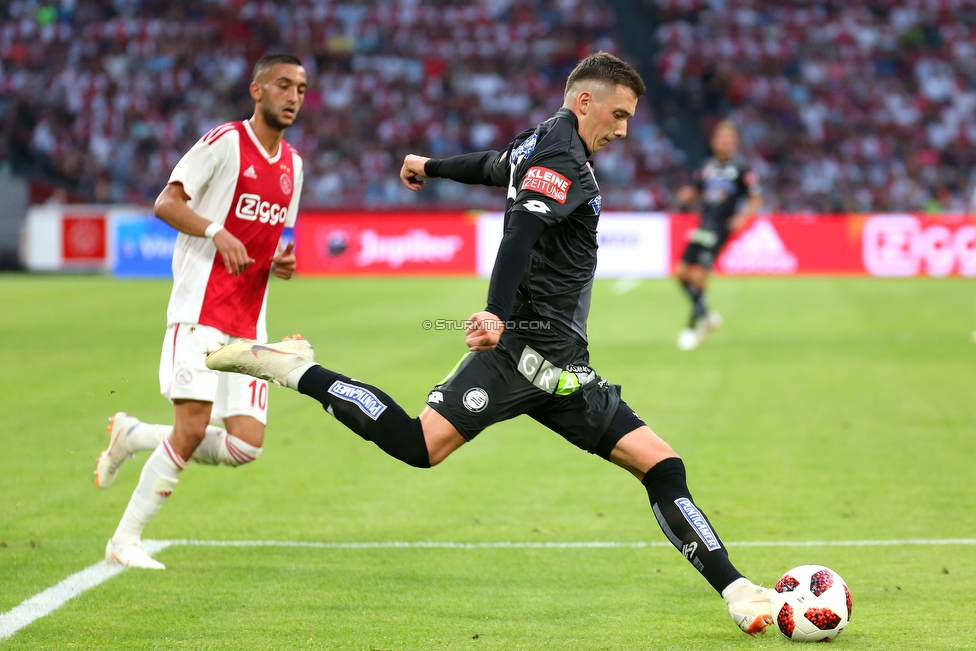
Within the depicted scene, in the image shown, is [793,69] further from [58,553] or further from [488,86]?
[58,553]

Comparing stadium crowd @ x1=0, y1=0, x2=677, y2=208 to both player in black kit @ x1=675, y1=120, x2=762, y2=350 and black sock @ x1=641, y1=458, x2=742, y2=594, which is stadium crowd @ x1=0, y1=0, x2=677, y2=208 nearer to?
player in black kit @ x1=675, y1=120, x2=762, y2=350

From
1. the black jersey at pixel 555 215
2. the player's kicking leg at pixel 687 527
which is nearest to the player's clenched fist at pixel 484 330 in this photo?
the black jersey at pixel 555 215

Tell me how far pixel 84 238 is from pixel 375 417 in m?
26.1

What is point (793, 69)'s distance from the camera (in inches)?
1363

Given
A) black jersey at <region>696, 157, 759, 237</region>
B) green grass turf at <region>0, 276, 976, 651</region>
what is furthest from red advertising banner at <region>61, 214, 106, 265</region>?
black jersey at <region>696, 157, 759, 237</region>

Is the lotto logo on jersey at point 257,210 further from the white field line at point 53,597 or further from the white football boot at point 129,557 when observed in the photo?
the white field line at point 53,597

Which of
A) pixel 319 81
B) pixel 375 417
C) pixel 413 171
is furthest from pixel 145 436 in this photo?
pixel 319 81

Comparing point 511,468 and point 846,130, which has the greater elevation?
point 846,130

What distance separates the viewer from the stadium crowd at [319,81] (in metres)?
31.6

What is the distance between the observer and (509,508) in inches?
277

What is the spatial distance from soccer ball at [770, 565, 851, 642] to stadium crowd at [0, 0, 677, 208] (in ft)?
83.3

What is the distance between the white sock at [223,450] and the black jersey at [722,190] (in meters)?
10.7

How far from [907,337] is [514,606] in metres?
12.3

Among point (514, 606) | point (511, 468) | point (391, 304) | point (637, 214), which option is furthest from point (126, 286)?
point (514, 606)
